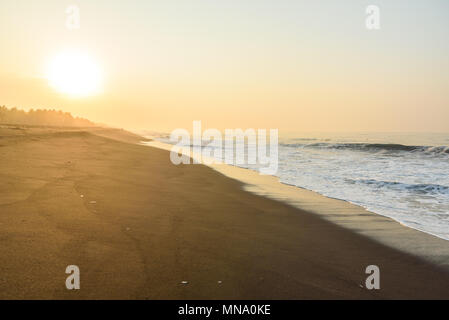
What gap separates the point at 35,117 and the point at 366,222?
117828 millimetres

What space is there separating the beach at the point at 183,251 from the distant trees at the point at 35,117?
85651 mm

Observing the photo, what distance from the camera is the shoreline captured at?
20.8ft

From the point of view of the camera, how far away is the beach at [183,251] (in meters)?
4.01

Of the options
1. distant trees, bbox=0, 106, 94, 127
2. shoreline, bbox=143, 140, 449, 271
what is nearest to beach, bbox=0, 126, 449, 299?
shoreline, bbox=143, 140, 449, 271

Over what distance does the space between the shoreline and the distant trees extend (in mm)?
84516

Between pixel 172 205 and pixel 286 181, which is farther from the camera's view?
pixel 286 181

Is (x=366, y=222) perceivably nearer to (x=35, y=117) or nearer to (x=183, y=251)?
(x=183, y=251)

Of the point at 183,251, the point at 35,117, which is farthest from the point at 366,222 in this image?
the point at 35,117

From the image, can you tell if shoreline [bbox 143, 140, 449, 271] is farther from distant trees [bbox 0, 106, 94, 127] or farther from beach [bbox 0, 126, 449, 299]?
distant trees [bbox 0, 106, 94, 127]

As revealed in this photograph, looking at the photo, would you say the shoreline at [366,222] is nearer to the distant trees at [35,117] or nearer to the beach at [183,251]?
the beach at [183,251]
